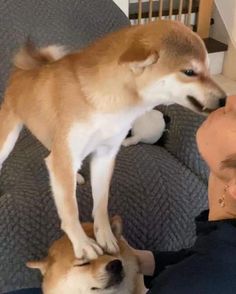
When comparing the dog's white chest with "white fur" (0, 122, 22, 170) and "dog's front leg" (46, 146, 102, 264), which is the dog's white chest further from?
"white fur" (0, 122, 22, 170)

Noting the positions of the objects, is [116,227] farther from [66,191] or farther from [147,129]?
[147,129]

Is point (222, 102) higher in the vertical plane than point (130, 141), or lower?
higher

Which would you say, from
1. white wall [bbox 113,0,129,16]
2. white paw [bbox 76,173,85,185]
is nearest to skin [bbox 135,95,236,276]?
white paw [bbox 76,173,85,185]

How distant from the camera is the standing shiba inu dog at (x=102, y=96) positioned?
3.28 ft

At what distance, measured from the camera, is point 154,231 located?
133cm

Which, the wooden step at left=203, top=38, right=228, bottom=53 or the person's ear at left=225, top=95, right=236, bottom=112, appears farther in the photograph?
the wooden step at left=203, top=38, right=228, bottom=53

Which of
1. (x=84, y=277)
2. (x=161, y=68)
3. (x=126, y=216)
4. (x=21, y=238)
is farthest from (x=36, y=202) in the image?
(x=161, y=68)

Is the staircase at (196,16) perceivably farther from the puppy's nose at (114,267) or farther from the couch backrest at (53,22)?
the puppy's nose at (114,267)

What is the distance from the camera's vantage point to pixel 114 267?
1021 millimetres

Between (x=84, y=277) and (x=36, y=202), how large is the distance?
35cm

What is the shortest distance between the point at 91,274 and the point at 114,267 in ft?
0.15

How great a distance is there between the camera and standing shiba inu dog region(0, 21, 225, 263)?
1.00 metres

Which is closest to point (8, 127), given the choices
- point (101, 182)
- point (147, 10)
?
point (101, 182)

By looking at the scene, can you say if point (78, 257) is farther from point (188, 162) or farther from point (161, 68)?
point (188, 162)
